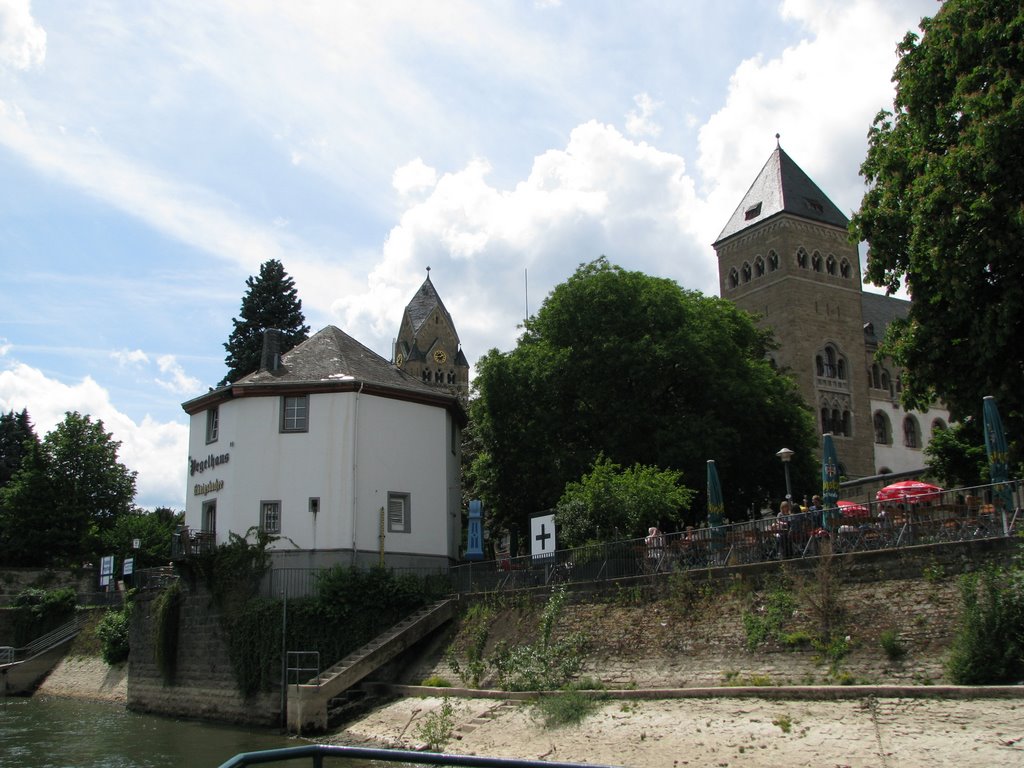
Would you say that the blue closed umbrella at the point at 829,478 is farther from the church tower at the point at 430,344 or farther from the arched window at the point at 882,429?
the church tower at the point at 430,344

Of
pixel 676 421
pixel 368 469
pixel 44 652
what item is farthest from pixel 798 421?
pixel 44 652

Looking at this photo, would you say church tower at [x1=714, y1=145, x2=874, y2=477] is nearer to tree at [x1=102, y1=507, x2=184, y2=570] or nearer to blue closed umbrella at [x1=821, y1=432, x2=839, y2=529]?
tree at [x1=102, y1=507, x2=184, y2=570]

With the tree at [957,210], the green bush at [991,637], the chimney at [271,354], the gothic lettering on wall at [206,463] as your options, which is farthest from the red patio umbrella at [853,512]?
the gothic lettering on wall at [206,463]

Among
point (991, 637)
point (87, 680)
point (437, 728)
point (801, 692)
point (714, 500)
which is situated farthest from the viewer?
point (87, 680)

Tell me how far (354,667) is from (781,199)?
2118 inches

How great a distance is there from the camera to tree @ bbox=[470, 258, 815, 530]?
39344mm

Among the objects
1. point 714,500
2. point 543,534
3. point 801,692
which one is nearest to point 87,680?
point 543,534

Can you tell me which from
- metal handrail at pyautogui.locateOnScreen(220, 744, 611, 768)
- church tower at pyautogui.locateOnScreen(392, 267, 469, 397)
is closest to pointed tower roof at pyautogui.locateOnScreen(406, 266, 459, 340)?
church tower at pyautogui.locateOnScreen(392, 267, 469, 397)

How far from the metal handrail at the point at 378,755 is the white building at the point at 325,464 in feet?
91.8

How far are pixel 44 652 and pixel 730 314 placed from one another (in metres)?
35.4

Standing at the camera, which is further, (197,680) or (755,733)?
(197,680)

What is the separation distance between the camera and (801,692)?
697 inches

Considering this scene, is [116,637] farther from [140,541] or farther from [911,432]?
[911,432]

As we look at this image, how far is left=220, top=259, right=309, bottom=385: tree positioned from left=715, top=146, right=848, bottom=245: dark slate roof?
109 feet
